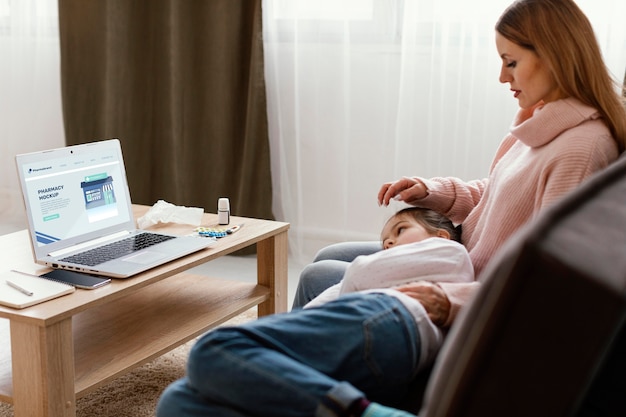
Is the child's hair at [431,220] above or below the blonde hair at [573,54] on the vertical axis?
below

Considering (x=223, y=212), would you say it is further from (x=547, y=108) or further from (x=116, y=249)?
(x=547, y=108)

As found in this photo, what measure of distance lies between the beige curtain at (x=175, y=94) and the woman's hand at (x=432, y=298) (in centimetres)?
221

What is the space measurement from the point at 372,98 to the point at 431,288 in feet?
6.88

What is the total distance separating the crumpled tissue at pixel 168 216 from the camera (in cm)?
257

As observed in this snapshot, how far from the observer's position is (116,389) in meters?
2.42

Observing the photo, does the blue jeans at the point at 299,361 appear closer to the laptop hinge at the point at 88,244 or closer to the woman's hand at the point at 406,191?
the woman's hand at the point at 406,191

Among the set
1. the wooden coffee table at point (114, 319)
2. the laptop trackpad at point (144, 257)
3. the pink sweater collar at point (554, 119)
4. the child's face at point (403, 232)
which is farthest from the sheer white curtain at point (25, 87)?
the pink sweater collar at point (554, 119)

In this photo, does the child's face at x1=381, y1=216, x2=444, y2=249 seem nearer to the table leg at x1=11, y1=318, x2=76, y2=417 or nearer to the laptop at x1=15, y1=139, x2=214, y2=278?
the laptop at x1=15, y1=139, x2=214, y2=278

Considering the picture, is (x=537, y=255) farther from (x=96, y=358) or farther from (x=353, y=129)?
(x=353, y=129)

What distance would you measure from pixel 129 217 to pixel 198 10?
1.61m

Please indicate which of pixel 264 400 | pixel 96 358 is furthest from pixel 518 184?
pixel 96 358

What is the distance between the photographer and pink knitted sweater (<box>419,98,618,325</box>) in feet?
5.54

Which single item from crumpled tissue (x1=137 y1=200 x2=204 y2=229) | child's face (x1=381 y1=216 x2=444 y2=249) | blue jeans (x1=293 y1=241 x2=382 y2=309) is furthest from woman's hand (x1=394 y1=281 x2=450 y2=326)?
crumpled tissue (x1=137 y1=200 x2=204 y2=229)

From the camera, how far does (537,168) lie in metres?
1.78
